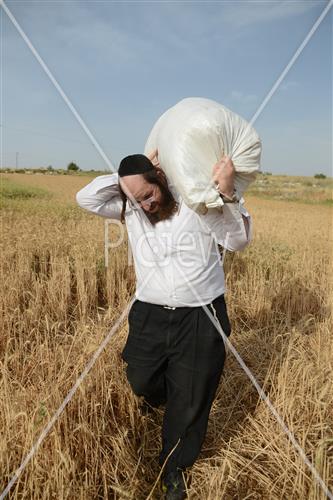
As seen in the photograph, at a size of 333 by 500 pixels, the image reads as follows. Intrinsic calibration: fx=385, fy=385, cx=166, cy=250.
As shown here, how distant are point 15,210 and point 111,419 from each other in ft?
23.5

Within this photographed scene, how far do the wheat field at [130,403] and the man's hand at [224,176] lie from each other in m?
0.99

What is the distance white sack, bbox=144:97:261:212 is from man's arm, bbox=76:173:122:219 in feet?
1.35

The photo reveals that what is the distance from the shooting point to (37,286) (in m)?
3.30

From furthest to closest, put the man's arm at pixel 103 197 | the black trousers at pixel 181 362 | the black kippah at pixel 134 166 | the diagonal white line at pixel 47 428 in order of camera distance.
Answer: the man's arm at pixel 103 197, the black trousers at pixel 181 362, the black kippah at pixel 134 166, the diagonal white line at pixel 47 428

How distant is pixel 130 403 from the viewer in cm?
206

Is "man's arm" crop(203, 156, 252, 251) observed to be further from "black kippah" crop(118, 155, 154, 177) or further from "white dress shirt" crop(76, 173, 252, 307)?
"black kippah" crop(118, 155, 154, 177)

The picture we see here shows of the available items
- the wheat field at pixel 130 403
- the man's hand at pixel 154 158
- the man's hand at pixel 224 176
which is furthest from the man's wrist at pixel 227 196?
the wheat field at pixel 130 403

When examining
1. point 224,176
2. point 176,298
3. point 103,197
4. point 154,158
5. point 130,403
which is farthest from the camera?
point 130,403

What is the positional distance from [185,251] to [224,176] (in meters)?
0.38

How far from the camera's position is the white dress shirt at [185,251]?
167 cm

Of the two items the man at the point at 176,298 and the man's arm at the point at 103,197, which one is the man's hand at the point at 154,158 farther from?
the man's arm at the point at 103,197

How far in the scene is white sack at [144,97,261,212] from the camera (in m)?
1.49

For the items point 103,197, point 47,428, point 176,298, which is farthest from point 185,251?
point 47,428

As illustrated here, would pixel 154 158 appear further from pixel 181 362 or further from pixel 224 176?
pixel 181 362
